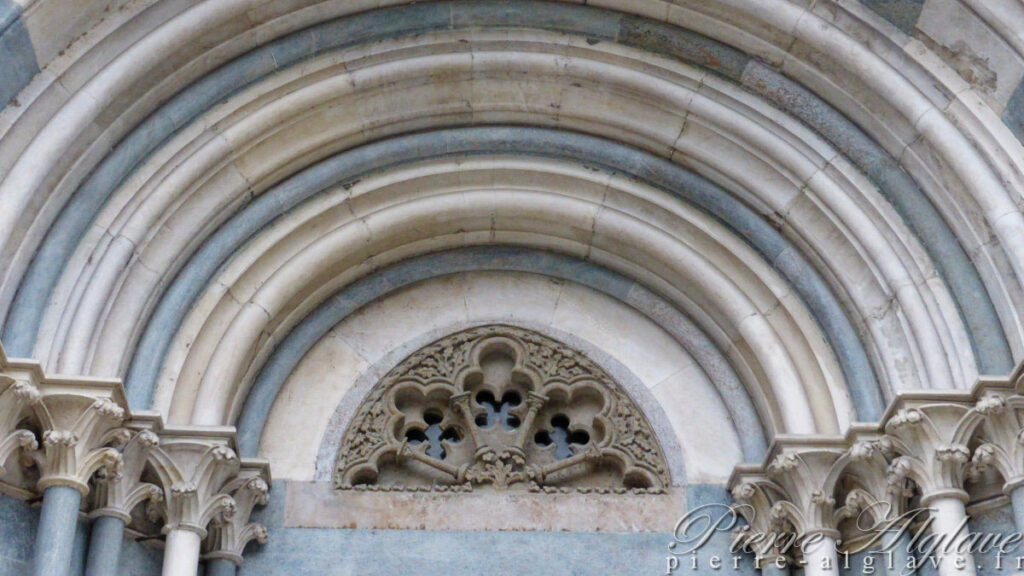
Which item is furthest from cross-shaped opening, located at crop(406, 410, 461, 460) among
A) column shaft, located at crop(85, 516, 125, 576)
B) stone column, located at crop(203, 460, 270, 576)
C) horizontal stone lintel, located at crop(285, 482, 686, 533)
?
column shaft, located at crop(85, 516, 125, 576)

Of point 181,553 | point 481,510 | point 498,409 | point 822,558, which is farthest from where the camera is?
point 498,409

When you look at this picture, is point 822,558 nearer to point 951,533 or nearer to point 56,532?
point 951,533

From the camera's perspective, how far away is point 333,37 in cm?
731

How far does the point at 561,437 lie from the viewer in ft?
24.5

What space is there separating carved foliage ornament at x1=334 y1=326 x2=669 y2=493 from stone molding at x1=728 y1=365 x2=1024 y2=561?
0.66 meters

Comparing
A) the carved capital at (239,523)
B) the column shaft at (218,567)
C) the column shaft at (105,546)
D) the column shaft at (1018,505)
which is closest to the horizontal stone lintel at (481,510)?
the carved capital at (239,523)

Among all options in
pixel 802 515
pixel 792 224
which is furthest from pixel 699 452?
pixel 792 224

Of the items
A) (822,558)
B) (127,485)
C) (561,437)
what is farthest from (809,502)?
(127,485)

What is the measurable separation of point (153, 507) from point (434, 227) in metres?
2.20

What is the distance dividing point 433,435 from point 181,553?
157cm

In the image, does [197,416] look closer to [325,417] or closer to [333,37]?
[325,417]

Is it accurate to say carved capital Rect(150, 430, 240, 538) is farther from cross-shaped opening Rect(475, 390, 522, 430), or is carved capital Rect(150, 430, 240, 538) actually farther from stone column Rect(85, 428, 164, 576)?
cross-shaped opening Rect(475, 390, 522, 430)

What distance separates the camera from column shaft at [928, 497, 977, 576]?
6.09m

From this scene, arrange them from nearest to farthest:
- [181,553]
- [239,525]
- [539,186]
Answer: [181,553]
[239,525]
[539,186]
